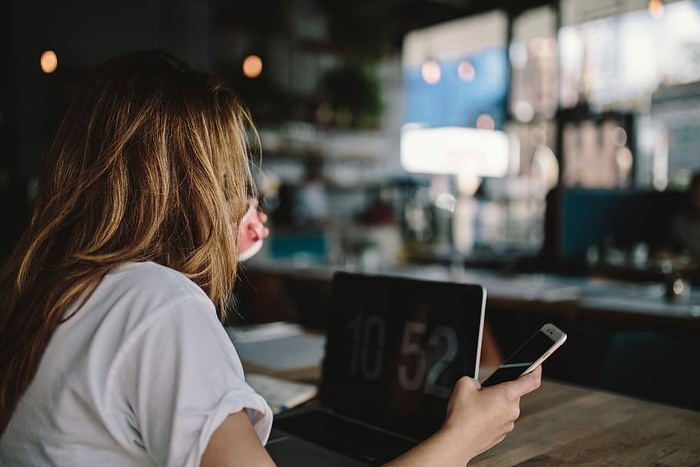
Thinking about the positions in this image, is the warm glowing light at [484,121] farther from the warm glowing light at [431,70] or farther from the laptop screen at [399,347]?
the laptop screen at [399,347]

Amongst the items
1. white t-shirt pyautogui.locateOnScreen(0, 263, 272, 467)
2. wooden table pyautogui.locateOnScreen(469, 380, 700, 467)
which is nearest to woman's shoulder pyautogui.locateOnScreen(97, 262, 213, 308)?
white t-shirt pyautogui.locateOnScreen(0, 263, 272, 467)

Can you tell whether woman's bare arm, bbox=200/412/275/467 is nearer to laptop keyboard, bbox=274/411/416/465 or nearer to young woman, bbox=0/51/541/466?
young woman, bbox=0/51/541/466

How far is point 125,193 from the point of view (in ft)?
3.06

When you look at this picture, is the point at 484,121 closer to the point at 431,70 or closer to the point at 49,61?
the point at 431,70

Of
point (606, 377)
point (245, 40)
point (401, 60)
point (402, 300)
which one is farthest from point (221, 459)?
point (401, 60)

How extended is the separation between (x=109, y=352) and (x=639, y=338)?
1.63 metres

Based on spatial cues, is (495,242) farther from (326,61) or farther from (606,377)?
(606,377)

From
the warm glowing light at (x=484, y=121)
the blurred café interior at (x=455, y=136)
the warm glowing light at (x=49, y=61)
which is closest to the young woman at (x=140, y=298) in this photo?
the blurred café interior at (x=455, y=136)

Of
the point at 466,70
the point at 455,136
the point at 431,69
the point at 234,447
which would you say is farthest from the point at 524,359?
the point at 466,70

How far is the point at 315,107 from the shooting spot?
905 centimetres

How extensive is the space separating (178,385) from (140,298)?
0.13 meters

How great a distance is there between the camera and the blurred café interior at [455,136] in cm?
346

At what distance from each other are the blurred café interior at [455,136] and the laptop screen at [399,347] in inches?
45.6

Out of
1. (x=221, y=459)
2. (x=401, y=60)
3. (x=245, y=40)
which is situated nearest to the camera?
(x=221, y=459)
